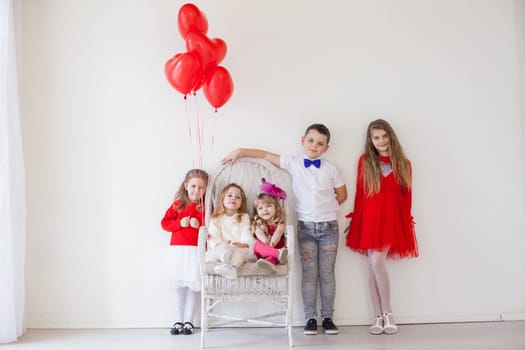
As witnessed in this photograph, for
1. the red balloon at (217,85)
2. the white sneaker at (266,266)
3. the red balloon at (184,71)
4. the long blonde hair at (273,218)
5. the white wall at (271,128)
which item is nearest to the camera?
the white sneaker at (266,266)

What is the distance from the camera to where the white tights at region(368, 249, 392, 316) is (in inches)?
134

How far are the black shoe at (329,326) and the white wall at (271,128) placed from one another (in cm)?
20

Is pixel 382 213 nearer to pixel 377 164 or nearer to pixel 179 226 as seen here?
pixel 377 164

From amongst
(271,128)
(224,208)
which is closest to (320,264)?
(224,208)

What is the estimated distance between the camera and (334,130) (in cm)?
361

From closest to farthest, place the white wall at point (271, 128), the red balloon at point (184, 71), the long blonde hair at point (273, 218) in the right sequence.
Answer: the red balloon at point (184, 71)
the long blonde hair at point (273, 218)
the white wall at point (271, 128)

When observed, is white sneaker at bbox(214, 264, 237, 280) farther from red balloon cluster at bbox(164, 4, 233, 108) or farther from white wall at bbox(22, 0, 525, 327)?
red balloon cluster at bbox(164, 4, 233, 108)

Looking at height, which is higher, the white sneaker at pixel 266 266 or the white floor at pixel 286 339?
the white sneaker at pixel 266 266

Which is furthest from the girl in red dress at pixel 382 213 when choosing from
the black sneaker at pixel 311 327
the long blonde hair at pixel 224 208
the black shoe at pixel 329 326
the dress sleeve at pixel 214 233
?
the dress sleeve at pixel 214 233

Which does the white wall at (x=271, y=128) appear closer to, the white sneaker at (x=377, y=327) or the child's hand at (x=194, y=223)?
the white sneaker at (x=377, y=327)

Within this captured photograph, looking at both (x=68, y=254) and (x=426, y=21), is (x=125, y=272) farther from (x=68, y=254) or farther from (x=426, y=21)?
(x=426, y=21)

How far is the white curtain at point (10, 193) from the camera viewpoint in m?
3.12

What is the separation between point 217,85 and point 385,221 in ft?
4.21

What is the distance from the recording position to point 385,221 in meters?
3.40
